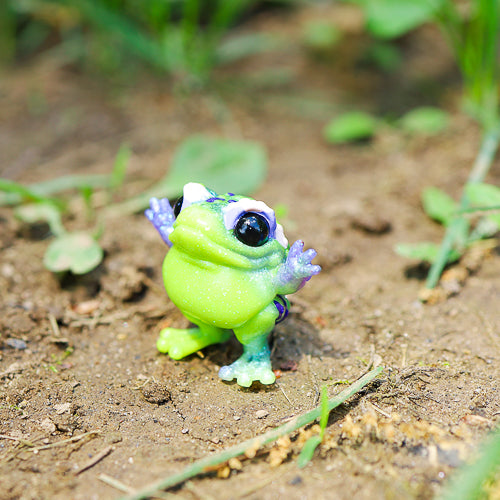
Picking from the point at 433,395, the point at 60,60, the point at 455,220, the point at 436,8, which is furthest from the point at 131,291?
the point at 60,60

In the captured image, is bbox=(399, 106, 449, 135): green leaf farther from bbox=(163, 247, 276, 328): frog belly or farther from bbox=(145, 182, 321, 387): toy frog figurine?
bbox=(163, 247, 276, 328): frog belly

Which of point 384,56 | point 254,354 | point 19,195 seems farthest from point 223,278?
point 384,56

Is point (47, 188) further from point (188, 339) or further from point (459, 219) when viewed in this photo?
point (459, 219)

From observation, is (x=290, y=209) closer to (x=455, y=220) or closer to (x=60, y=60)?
(x=455, y=220)

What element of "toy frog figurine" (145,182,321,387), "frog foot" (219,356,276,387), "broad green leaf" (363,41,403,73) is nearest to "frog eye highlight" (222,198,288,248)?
"toy frog figurine" (145,182,321,387)

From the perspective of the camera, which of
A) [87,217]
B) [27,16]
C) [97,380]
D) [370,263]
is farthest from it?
[27,16]

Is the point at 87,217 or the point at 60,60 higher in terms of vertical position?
the point at 60,60

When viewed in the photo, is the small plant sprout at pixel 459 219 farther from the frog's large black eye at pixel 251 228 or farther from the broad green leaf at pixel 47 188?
the broad green leaf at pixel 47 188

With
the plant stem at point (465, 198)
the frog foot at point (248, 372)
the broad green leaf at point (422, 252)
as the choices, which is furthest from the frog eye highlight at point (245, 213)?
the plant stem at point (465, 198)
